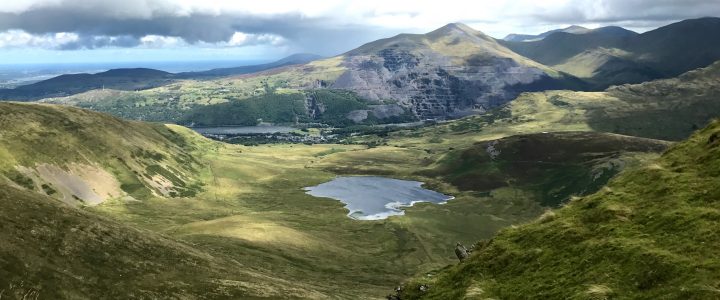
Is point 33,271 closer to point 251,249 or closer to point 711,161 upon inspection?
point 711,161

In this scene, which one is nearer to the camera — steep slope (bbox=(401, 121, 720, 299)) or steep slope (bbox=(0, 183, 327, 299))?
steep slope (bbox=(401, 121, 720, 299))

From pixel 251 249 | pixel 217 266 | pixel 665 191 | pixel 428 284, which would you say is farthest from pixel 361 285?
pixel 665 191

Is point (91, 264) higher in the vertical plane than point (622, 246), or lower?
lower

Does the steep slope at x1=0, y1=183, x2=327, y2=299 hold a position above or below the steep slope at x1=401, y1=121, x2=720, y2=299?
below

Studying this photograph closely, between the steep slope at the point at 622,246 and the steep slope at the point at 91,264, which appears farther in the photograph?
the steep slope at the point at 91,264

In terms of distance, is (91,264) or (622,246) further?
(91,264)

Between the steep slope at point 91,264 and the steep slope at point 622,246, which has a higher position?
the steep slope at point 622,246

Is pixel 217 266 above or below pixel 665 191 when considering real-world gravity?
below

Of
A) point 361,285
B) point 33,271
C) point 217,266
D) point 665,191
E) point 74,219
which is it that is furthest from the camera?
point 361,285
